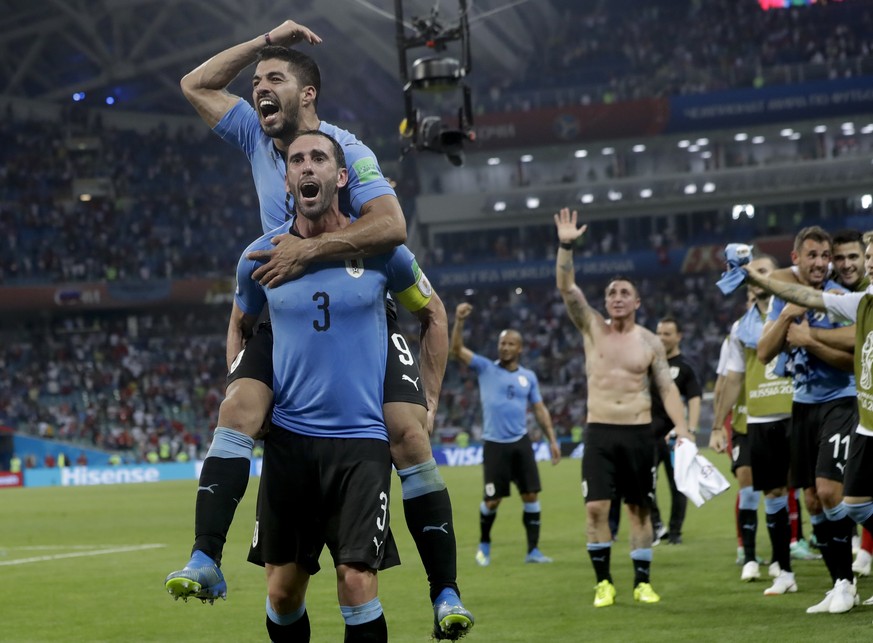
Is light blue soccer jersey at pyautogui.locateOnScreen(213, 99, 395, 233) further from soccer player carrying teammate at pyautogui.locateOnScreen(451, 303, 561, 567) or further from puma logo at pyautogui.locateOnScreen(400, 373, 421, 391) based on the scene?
soccer player carrying teammate at pyautogui.locateOnScreen(451, 303, 561, 567)

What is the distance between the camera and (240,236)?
53.6 m

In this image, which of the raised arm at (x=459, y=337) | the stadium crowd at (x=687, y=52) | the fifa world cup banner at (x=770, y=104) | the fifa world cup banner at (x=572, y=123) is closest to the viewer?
Result: the raised arm at (x=459, y=337)

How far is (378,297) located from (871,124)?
51032 millimetres

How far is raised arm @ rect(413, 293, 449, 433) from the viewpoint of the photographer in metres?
5.85

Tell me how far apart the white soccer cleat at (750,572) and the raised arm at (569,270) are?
2.63 meters

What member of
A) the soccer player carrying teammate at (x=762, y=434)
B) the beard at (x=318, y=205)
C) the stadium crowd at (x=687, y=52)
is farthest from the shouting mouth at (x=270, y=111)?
the stadium crowd at (x=687, y=52)

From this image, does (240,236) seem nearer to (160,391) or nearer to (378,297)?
(160,391)

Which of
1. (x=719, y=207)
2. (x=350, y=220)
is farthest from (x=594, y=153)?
(x=350, y=220)

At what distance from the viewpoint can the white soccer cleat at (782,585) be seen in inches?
391

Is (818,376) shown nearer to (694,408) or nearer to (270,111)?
(270,111)

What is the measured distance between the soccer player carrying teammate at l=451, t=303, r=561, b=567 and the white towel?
15.4 feet

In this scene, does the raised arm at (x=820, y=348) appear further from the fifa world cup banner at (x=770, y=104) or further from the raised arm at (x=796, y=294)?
the fifa world cup banner at (x=770, y=104)

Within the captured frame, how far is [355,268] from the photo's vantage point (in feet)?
17.3

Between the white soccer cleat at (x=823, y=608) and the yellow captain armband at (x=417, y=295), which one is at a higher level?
the yellow captain armband at (x=417, y=295)
